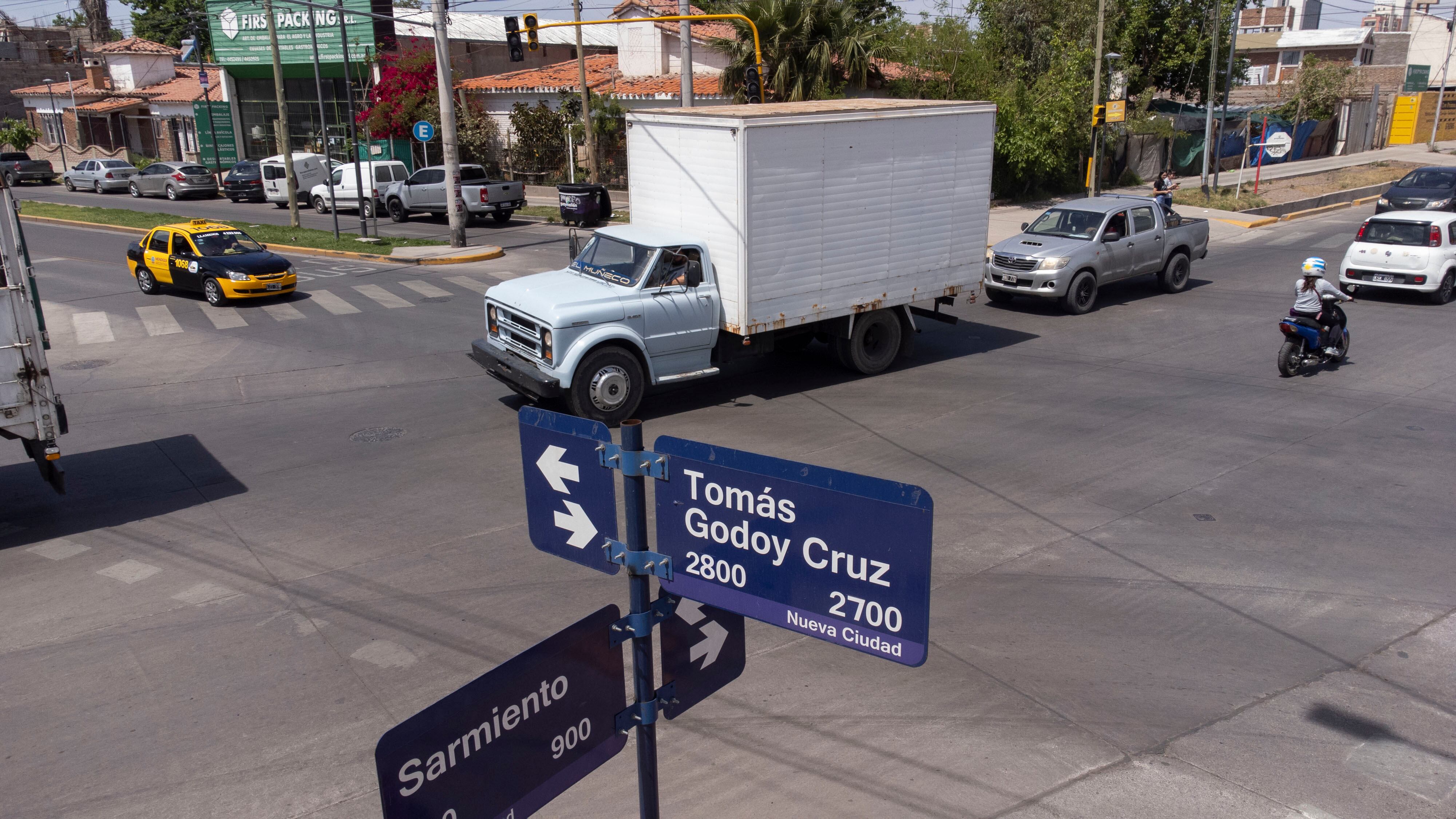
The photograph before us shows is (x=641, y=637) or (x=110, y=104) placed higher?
(x=110, y=104)

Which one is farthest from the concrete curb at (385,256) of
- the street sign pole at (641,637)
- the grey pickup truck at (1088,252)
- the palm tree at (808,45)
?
the street sign pole at (641,637)

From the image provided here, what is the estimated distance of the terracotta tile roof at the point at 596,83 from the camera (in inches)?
1486

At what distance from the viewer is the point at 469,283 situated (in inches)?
842

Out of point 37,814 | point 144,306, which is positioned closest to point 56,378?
point 144,306

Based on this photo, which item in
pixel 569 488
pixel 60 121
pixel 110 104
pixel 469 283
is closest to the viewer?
pixel 569 488

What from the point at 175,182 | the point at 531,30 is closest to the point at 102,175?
the point at 175,182

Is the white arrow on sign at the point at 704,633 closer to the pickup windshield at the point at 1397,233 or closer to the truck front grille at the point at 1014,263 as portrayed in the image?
the truck front grille at the point at 1014,263

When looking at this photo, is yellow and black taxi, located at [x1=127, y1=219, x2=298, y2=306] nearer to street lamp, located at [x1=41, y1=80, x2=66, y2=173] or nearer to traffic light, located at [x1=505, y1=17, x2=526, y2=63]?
traffic light, located at [x1=505, y1=17, x2=526, y2=63]

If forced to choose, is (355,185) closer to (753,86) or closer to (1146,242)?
(753,86)

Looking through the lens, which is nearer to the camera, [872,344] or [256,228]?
[872,344]

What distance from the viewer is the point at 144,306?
19.5 metres

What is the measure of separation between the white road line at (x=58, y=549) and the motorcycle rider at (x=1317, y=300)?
14.5 meters

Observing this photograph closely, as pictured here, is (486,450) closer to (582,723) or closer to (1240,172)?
(582,723)

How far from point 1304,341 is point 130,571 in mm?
13933
